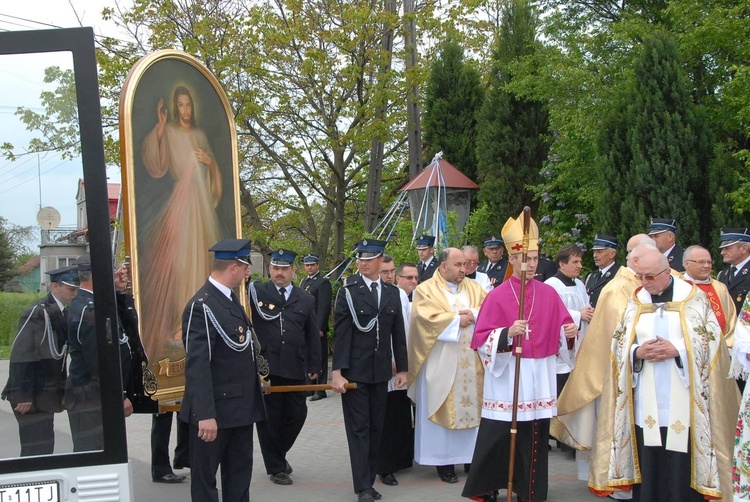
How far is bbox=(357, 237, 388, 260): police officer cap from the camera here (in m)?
6.85

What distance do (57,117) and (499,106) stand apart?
37.9ft

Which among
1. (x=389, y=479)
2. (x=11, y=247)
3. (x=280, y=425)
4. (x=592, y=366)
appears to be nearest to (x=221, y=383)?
(x=11, y=247)

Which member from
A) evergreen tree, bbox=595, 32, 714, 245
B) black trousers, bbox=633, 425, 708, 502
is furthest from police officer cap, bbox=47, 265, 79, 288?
evergreen tree, bbox=595, 32, 714, 245

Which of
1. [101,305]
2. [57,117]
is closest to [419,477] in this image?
[101,305]

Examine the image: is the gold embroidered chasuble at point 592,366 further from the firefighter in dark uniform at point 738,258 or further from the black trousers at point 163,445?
the black trousers at point 163,445

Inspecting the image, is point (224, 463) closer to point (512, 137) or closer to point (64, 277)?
point (64, 277)

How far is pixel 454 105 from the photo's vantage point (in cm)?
1705

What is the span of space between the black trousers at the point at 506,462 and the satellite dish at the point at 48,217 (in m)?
3.39

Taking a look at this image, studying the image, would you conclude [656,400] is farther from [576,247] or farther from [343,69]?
[343,69]

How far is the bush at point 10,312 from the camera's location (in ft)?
14.1

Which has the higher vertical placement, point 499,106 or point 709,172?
point 499,106

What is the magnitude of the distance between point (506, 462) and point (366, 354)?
1425mm

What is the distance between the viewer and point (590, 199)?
1266cm

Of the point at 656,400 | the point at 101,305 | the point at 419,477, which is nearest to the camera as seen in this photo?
the point at 101,305
